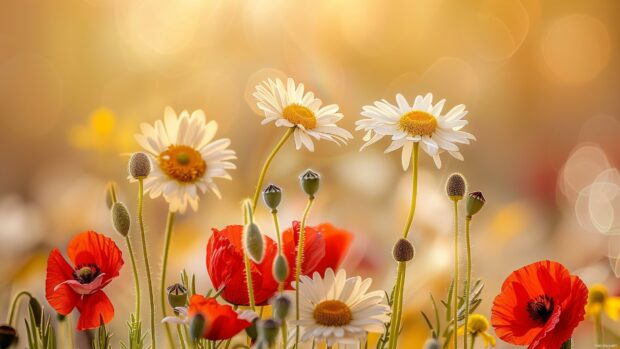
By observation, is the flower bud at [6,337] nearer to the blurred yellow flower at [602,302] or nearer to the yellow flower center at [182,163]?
the yellow flower center at [182,163]

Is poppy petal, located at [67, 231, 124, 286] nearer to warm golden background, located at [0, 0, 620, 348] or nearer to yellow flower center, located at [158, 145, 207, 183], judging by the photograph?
yellow flower center, located at [158, 145, 207, 183]

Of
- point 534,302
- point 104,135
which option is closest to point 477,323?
point 534,302

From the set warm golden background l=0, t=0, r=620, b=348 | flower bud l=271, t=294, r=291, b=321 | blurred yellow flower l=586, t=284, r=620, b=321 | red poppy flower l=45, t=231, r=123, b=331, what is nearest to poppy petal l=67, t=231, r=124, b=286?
red poppy flower l=45, t=231, r=123, b=331

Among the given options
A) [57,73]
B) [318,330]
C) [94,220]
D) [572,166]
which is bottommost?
[318,330]

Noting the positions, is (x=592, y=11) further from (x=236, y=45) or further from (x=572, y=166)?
(x=236, y=45)

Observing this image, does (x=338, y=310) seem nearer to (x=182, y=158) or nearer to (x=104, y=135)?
(x=182, y=158)

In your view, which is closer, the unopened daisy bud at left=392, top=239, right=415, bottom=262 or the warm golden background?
the unopened daisy bud at left=392, top=239, right=415, bottom=262

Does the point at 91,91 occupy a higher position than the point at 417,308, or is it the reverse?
the point at 91,91

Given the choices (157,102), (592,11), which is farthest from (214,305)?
(592,11)
